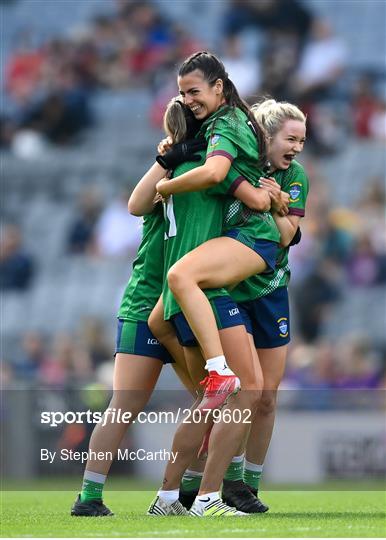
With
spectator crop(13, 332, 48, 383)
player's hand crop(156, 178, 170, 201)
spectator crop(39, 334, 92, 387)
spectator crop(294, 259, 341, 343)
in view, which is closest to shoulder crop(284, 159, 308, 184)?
player's hand crop(156, 178, 170, 201)

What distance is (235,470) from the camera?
673 centimetres

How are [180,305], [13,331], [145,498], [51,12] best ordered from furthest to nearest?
[51,12]
[13,331]
[145,498]
[180,305]

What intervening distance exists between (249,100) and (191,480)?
10.0 m

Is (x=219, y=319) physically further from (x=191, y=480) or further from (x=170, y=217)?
(x=191, y=480)

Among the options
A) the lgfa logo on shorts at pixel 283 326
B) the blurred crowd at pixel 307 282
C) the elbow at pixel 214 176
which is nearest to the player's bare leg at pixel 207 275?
the elbow at pixel 214 176

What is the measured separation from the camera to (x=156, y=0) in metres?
19.4

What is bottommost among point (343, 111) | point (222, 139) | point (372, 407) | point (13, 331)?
point (13, 331)

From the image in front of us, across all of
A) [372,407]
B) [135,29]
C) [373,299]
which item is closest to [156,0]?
[135,29]

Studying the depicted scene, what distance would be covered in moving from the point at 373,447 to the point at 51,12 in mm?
10426

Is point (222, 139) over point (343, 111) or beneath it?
over

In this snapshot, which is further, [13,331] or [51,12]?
[51,12]

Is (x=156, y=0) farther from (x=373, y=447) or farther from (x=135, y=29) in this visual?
(x=373, y=447)

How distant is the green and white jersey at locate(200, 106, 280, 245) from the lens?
632cm

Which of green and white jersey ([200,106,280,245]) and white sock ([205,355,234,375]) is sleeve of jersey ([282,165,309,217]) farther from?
white sock ([205,355,234,375])
